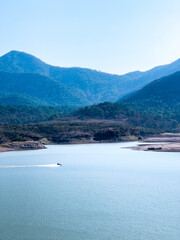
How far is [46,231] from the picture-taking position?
95.6 ft

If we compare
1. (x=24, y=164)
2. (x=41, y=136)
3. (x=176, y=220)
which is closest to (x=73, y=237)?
(x=176, y=220)

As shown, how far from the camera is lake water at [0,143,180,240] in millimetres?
29109

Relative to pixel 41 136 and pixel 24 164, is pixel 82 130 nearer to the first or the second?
pixel 41 136

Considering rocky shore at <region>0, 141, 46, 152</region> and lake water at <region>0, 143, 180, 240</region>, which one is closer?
lake water at <region>0, 143, 180, 240</region>

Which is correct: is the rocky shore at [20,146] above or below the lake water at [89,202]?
above

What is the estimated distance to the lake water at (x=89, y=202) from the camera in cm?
2911

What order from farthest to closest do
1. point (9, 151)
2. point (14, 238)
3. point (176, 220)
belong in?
point (9, 151) < point (176, 220) < point (14, 238)

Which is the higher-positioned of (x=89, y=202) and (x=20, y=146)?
(x=20, y=146)

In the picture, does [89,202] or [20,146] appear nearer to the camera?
[89,202]

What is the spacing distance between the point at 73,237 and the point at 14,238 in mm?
A: 4645

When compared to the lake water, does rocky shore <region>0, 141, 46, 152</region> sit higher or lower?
higher

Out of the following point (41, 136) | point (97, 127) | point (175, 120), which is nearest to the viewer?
point (41, 136)

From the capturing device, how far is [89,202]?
3784 centimetres

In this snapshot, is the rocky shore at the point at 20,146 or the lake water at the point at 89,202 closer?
the lake water at the point at 89,202
